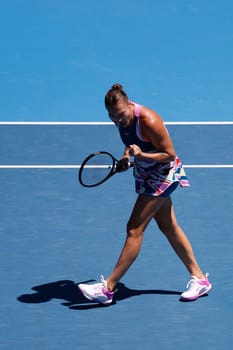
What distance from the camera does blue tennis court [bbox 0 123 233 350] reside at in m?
9.02

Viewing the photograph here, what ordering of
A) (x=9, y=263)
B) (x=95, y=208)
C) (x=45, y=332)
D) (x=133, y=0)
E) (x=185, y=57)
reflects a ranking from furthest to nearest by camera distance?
(x=133, y=0), (x=185, y=57), (x=95, y=208), (x=9, y=263), (x=45, y=332)

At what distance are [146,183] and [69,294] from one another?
3.65 feet

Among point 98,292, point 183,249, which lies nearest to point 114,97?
point 183,249

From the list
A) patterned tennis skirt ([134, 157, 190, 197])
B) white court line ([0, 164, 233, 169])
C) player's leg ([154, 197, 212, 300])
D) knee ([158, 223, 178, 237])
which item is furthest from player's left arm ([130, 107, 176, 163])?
white court line ([0, 164, 233, 169])

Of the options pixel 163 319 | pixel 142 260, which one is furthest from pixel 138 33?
pixel 163 319

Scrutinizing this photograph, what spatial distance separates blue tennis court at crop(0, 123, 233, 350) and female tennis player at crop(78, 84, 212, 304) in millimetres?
156

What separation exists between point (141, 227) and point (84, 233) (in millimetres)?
1527

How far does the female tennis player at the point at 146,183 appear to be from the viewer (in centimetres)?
908

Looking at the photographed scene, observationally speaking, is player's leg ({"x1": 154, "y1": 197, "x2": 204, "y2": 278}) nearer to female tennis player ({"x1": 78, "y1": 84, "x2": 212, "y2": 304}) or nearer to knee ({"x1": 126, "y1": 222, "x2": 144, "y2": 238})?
female tennis player ({"x1": 78, "y1": 84, "x2": 212, "y2": 304})

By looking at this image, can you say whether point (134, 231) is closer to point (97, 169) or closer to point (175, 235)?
point (175, 235)

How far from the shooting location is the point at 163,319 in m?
9.21

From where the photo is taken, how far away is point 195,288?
9.55 m

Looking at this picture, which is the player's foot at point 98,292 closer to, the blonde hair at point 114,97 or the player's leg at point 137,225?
the player's leg at point 137,225

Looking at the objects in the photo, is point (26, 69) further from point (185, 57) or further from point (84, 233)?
point (84, 233)
